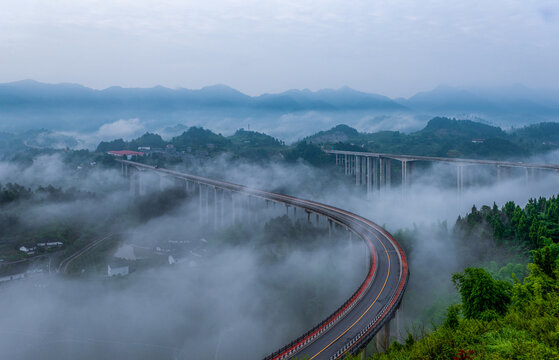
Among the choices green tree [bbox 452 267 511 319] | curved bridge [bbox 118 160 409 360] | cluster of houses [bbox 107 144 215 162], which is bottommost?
curved bridge [bbox 118 160 409 360]

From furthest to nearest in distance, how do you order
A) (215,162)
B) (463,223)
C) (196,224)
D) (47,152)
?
(47,152)
(215,162)
(196,224)
(463,223)

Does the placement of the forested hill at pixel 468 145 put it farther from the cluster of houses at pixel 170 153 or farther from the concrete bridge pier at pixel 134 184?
the concrete bridge pier at pixel 134 184

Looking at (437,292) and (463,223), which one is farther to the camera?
(463,223)

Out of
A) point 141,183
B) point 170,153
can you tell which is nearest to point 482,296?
point 141,183

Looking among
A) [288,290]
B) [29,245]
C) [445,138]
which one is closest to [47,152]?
[29,245]

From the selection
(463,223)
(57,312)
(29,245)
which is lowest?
(57,312)

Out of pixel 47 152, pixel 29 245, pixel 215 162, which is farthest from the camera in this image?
pixel 47 152

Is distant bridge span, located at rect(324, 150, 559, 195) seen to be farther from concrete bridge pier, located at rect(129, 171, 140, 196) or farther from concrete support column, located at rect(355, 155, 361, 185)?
concrete bridge pier, located at rect(129, 171, 140, 196)

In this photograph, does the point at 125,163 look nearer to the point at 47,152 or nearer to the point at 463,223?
the point at 47,152

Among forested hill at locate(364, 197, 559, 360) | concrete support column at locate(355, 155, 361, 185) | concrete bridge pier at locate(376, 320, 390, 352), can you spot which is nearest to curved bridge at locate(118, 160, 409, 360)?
concrete bridge pier at locate(376, 320, 390, 352)

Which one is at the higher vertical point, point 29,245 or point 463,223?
point 463,223
